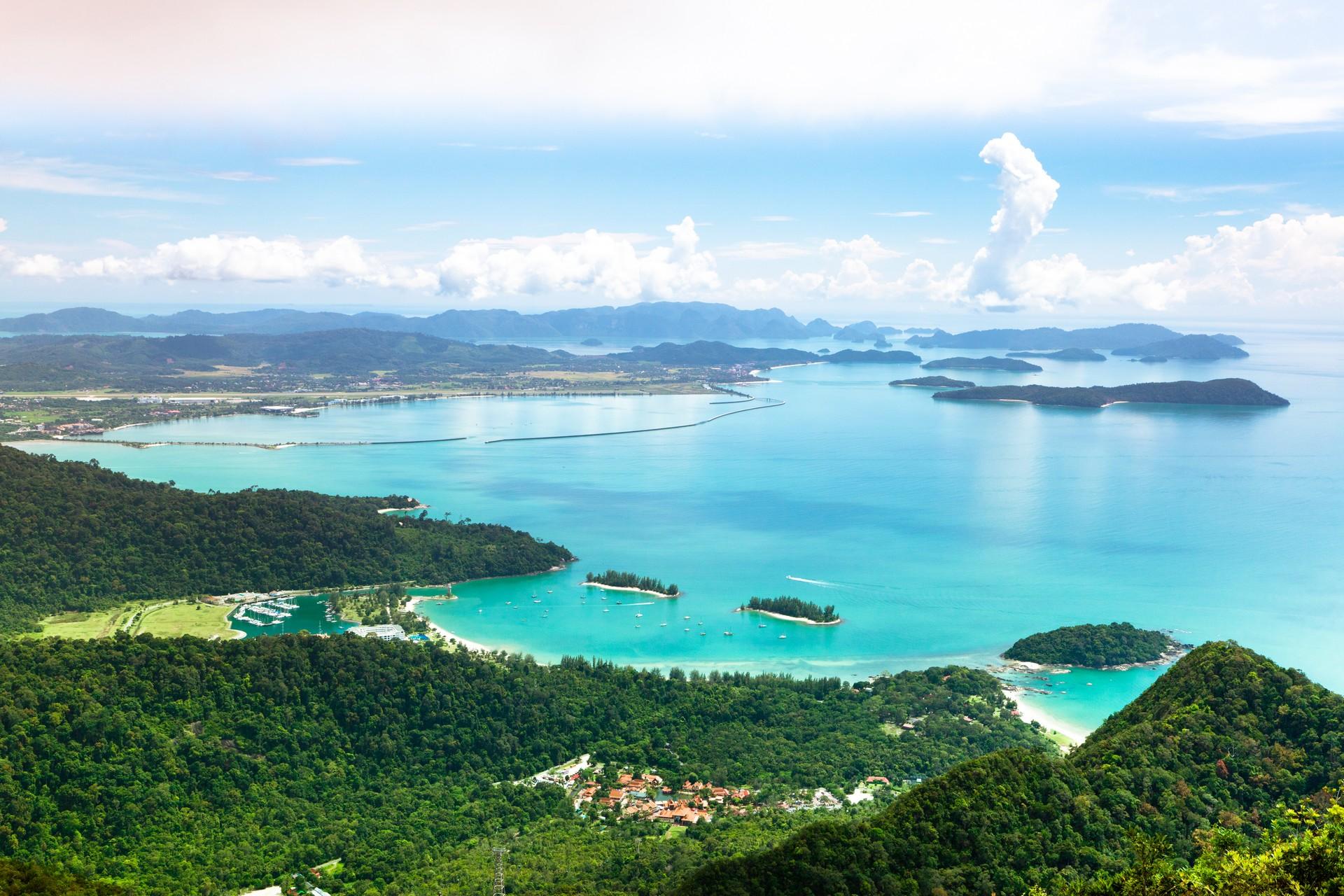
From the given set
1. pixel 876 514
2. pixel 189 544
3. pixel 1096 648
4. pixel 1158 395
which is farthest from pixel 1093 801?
pixel 1158 395

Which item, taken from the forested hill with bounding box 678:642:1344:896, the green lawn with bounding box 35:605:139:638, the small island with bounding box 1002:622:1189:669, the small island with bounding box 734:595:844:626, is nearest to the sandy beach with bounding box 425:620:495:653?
the small island with bounding box 734:595:844:626

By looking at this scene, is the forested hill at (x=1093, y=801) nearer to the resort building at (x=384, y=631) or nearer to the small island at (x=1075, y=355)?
the resort building at (x=384, y=631)

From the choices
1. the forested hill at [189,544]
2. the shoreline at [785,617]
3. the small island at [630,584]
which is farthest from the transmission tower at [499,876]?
the forested hill at [189,544]

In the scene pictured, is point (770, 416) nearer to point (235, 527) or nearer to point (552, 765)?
point (235, 527)

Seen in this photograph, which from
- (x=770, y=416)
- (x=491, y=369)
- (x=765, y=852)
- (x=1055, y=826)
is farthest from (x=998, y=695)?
(x=491, y=369)

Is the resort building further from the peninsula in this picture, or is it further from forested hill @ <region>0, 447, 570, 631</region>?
the peninsula

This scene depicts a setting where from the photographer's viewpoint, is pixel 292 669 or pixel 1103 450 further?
pixel 1103 450

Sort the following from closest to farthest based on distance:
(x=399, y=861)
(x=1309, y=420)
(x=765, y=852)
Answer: (x=765, y=852), (x=399, y=861), (x=1309, y=420)
